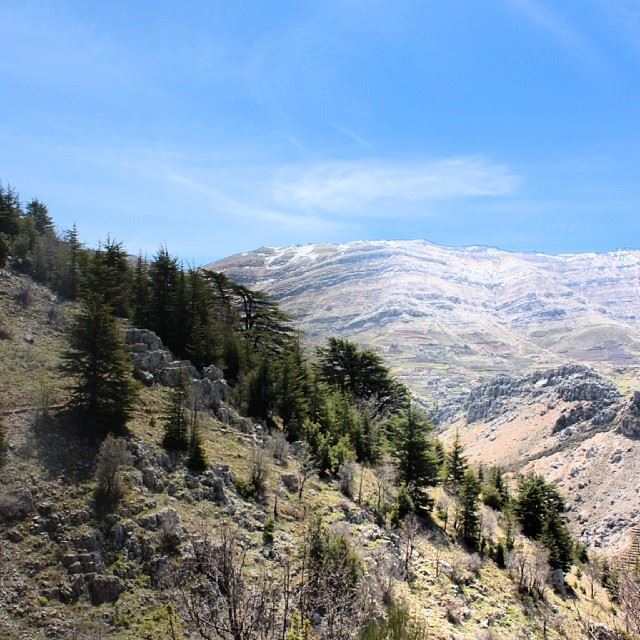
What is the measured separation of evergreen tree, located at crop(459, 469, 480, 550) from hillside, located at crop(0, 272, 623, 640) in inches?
55.5

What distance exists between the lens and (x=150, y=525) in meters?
21.3

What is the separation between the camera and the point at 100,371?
88.9ft

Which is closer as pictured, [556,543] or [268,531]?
[268,531]

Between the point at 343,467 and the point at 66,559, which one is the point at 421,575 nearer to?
the point at 343,467

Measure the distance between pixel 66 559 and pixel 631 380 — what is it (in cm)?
17516

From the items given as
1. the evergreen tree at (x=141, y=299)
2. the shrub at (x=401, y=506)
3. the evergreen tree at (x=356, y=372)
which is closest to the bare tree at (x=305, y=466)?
the shrub at (x=401, y=506)

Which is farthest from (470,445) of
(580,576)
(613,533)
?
(580,576)

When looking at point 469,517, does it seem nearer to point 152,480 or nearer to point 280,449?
point 280,449

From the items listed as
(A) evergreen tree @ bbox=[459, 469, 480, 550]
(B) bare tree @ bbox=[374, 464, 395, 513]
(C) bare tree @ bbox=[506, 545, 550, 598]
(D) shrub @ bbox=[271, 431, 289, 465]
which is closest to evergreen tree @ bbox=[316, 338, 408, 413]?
(B) bare tree @ bbox=[374, 464, 395, 513]

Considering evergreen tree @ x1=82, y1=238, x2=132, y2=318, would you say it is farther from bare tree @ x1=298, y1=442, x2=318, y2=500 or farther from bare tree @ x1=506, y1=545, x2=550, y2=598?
bare tree @ x1=506, y1=545, x2=550, y2=598

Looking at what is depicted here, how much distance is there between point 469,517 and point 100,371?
23848 millimetres

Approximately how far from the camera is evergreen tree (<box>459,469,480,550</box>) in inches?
1304

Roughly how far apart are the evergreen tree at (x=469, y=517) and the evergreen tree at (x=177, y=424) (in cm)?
1815

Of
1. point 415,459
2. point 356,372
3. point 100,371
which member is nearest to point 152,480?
point 100,371
